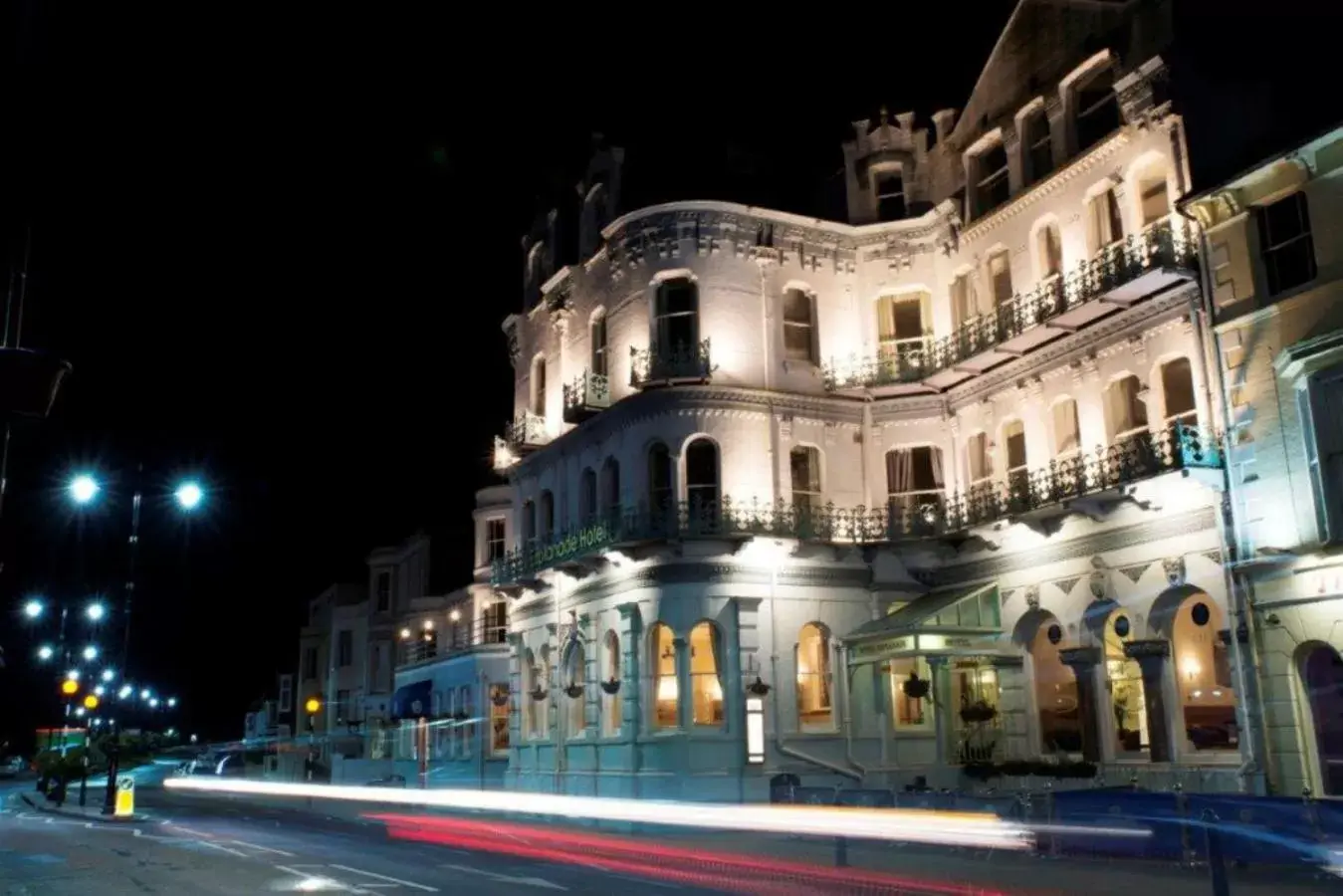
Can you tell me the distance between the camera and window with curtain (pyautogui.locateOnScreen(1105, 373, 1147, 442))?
2545cm

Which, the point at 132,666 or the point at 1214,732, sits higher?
the point at 132,666

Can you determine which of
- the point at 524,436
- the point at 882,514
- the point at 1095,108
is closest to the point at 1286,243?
the point at 1095,108

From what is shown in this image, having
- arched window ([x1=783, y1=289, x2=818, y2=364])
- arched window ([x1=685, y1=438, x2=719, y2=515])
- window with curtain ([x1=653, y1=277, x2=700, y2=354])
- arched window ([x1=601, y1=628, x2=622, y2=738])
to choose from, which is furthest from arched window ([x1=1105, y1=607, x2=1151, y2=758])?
arched window ([x1=601, y1=628, x2=622, y2=738])

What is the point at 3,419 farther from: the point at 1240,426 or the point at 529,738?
the point at 529,738

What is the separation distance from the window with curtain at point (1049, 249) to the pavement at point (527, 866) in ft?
44.6

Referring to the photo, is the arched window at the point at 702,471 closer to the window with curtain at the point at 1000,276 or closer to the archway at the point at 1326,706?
the window with curtain at the point at 1000,276

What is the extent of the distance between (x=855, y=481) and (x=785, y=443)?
2.16m

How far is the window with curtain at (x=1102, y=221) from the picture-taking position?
25.9 metres

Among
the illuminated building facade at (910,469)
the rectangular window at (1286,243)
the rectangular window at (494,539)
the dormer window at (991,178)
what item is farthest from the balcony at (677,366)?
the rectangular window at (494,539)

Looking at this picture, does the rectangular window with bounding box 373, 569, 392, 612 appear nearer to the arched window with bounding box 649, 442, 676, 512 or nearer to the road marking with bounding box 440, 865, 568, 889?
the arched window with bounding box 649, 442, 676, 512

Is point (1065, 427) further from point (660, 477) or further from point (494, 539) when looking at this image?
point (494, 539)

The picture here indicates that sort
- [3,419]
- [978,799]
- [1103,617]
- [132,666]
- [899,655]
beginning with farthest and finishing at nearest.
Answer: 1. [132,666]
2. [899,655]
3. [1103,617]
4. [978,799]
5. [3,419]

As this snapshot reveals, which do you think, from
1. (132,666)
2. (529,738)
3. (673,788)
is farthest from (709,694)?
(132,666)

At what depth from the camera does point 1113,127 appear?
1030 inches
